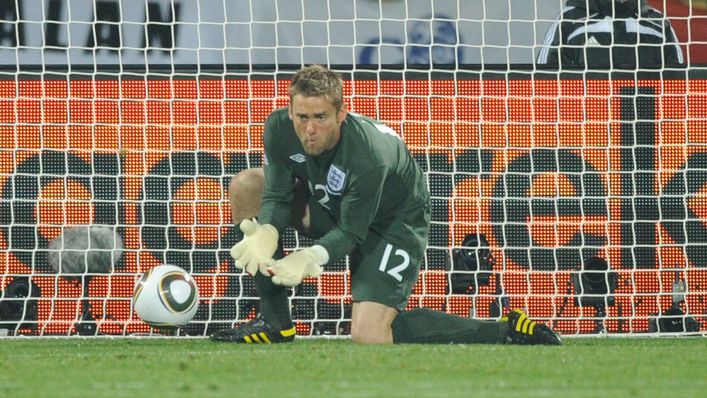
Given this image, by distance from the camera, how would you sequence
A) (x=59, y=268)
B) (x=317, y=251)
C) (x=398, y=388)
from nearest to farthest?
(x=398, y=388) < (x=317, y=251) < (x=59, y=268)

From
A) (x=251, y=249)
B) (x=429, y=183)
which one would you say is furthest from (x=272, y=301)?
(x=429, y=183)

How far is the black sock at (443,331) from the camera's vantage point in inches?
276

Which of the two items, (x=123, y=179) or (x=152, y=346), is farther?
(x=123, y=179)

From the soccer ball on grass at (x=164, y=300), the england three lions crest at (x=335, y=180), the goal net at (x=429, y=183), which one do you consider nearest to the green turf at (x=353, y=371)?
the soccer ball on grass at (x=164, y=300)

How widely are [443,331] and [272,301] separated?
0.94 m

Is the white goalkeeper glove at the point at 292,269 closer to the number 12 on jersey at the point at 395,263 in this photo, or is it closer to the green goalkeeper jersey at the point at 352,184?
the green goalkeeper jersey at the point at 352,184

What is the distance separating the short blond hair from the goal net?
83.3 inches

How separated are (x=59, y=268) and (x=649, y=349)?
3757 mm

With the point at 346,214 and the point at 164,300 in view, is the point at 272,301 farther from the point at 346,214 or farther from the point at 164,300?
the point at 346,214

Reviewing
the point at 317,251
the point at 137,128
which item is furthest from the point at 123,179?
the point at 317,251

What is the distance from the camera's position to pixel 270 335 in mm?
→ 7262

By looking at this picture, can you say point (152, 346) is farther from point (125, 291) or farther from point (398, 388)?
point (398, 388)

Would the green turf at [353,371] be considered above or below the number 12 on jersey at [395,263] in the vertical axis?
below

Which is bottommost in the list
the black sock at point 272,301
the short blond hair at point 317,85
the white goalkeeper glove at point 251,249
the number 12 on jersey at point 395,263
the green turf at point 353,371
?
the green turf at point 353,371
